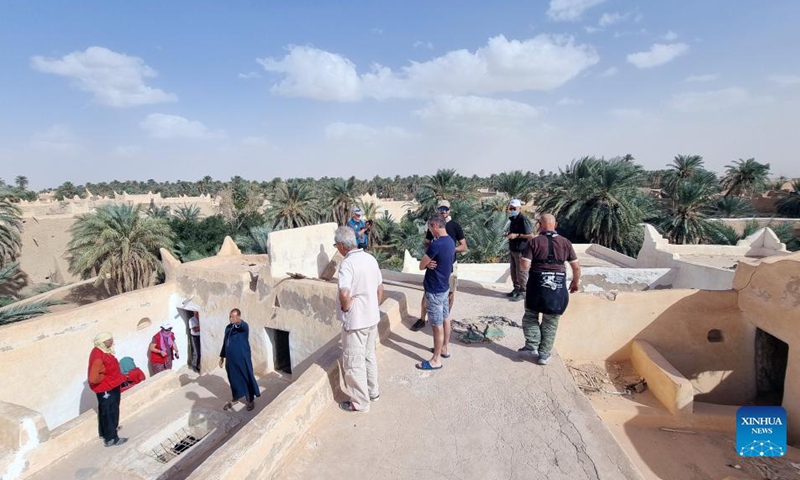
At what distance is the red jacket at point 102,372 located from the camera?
16.3ft

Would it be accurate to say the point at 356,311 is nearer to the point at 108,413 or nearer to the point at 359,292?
the point at 359,292

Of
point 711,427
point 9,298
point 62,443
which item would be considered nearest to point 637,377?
point 711,427

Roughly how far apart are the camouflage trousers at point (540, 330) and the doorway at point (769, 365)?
3.77 meters

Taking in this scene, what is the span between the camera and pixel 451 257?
4.22 m

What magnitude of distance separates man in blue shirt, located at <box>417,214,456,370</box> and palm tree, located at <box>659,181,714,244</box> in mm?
20912

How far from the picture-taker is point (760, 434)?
435cm

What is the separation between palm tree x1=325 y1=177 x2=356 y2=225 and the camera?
982 inches

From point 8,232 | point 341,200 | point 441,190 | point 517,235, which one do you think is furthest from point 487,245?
point 8,232

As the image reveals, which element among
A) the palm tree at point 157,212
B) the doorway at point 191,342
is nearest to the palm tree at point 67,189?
the palm tree at point 157,212

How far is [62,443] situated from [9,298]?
43.9ft

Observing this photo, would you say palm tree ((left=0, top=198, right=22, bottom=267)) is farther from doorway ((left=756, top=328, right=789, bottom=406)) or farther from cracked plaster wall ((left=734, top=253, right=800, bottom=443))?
doorway ((left=756, top=328, right=789, bottom=406))

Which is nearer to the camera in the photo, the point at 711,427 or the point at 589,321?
the point at 711,427

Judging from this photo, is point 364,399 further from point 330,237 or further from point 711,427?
point 330,237

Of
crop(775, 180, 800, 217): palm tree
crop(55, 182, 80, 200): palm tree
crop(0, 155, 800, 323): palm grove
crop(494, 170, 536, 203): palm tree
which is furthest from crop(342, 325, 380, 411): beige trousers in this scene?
crop(55, 182, 80, 200): palm tree
